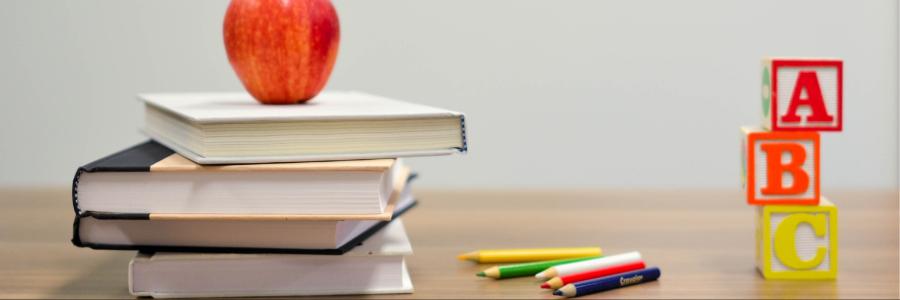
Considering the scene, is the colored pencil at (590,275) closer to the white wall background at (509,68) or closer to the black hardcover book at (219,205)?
the black hardcover book at (219,205)

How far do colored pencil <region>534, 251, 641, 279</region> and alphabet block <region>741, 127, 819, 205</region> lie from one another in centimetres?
13

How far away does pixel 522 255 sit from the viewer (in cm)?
79

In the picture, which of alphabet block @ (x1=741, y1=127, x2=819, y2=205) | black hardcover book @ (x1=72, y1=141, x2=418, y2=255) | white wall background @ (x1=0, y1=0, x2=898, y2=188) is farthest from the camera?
white wall background @ (x1=0, y1=0, x2=898, y2=188)

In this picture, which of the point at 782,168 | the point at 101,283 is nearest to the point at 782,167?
the point at 782,168

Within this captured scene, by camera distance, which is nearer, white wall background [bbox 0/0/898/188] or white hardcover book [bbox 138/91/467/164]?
white hardcover book [bbox 138/91/467/164]

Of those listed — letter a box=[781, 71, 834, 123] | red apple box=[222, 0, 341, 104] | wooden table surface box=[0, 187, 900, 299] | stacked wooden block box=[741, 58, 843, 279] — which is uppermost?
red apple box=[222, 0, 341, 104]

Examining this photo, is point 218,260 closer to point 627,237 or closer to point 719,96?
point 627,237

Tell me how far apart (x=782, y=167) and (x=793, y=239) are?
0.23 feet

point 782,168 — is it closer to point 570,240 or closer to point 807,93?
point 807,93

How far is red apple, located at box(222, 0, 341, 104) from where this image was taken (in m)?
0.78

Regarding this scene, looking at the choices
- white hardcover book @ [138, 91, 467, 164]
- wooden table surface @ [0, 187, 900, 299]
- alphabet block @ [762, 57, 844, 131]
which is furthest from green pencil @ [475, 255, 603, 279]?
alphabet block @ [762, 57, 844, 131]

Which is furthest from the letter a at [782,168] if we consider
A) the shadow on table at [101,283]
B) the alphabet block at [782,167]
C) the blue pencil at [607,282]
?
the shadow on table at [101,283]

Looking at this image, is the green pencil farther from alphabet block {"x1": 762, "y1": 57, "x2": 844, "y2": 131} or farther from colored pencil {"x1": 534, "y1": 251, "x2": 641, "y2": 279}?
alphabet block {"x1": 762, "y1": 57, "x2": 844, "y2": 131}

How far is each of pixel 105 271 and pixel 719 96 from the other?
116 centimetres
